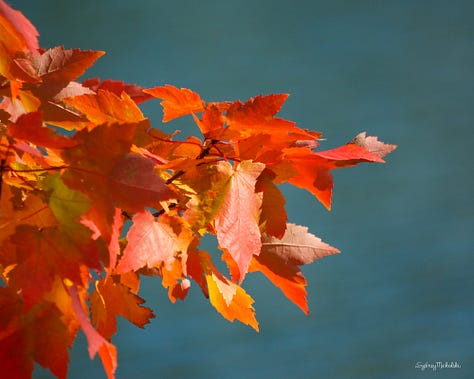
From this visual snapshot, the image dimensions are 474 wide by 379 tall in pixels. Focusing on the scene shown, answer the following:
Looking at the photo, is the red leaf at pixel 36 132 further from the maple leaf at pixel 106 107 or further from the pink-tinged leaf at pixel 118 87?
the pink-tinged leaf at pixel 118 87

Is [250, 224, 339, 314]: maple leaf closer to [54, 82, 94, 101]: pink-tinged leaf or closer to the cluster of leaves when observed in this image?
the cluster of leaves

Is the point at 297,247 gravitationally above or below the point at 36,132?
below

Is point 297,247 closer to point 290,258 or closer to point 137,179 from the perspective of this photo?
point 290,258

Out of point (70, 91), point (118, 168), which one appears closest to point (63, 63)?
point (70, 91)

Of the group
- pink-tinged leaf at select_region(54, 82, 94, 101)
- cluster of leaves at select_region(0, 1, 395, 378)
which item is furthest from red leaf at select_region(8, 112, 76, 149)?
pink-tinged leaf at select_region(54, 82, 94, 101)

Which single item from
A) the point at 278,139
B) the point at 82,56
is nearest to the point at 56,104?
the point at 82,56
